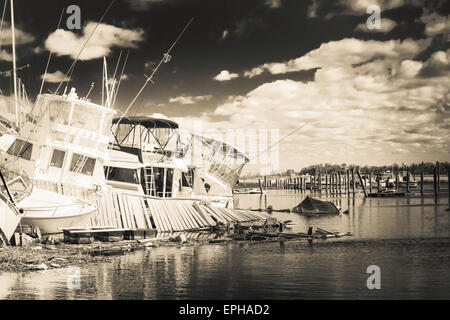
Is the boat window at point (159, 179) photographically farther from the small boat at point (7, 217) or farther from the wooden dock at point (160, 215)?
the small boat at point (7, 217)

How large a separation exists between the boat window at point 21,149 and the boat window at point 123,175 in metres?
7.46

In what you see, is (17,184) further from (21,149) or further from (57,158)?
(21,149)

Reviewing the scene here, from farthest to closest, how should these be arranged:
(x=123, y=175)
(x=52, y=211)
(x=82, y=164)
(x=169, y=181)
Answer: (x=169, y=181) < (x=123, y=175) < (x=82, y=164) < (x=52, y=211)

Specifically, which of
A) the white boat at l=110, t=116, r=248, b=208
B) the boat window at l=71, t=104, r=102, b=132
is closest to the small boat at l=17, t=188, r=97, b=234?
the boat window at l=71, t=104, r=102, b=132

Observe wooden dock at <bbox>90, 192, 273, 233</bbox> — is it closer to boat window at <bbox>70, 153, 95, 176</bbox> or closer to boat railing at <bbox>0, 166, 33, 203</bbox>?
boat window at <bbox>70, 153, 95, 176</bbox>

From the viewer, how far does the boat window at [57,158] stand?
2727 cm

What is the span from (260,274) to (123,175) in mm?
18197

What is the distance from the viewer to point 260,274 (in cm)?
1898

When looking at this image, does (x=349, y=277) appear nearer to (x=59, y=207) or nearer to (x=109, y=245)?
(x=109, y=245)

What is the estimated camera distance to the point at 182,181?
3922cm

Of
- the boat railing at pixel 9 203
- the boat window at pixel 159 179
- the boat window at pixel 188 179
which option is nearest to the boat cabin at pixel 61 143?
the boat railing at pixel 9 203

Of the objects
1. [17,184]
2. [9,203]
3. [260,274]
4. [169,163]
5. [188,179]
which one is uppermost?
[169,163]

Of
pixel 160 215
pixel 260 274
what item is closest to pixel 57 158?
pixel 160 215

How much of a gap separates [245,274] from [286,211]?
120 ft
